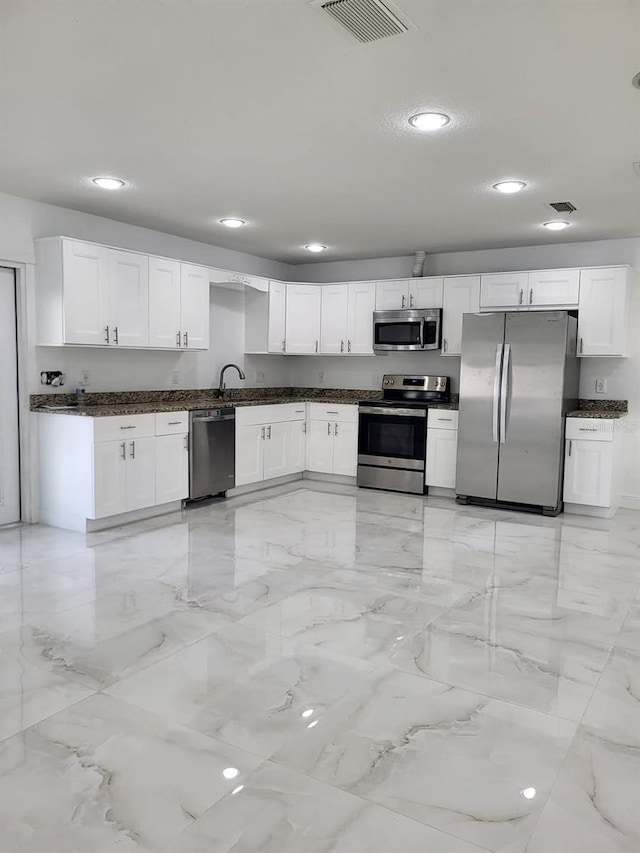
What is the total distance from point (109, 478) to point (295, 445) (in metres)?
2.51

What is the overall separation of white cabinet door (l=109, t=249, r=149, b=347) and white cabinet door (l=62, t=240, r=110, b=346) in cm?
6

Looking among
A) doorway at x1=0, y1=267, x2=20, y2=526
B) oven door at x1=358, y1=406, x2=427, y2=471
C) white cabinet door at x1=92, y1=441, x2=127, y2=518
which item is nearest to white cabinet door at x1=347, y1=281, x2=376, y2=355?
oven door at x1=358, y1=406, x2=427, y2=471

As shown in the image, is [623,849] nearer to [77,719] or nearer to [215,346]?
[77,719]

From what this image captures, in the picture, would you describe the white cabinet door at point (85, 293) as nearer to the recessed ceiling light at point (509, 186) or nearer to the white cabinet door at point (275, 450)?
the white cabinet door at point (275, 450)

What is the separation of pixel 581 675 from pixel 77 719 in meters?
2.00

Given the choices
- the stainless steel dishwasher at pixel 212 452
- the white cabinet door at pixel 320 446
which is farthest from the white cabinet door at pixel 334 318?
the stainless steel dishwasher at pixel 212 452

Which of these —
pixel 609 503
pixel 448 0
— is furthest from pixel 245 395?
pixel 448 0

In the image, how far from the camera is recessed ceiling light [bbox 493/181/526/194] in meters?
4.12

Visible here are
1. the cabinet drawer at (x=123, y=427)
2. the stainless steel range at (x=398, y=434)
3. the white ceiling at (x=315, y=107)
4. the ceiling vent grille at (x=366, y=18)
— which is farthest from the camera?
the stainless steel range at (x=398, y=434)

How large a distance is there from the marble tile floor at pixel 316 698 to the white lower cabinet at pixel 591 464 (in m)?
1.13

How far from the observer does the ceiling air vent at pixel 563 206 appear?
180 inches

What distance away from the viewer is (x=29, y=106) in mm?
3049

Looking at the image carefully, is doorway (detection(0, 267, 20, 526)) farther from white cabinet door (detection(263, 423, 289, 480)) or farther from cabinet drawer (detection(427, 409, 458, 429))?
cabinet drawer (detection(427, 409, 458, 429))

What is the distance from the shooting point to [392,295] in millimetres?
6746
